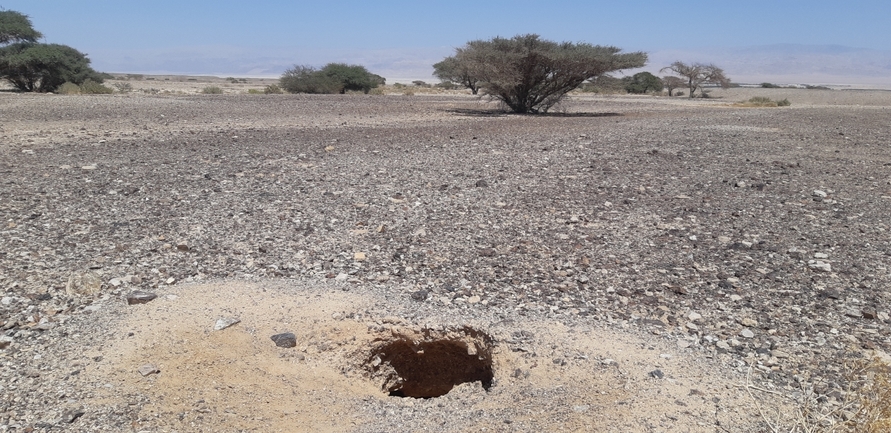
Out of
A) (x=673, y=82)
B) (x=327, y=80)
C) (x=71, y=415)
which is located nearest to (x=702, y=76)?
(x=673, y=82)

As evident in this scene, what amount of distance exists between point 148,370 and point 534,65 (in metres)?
18.2

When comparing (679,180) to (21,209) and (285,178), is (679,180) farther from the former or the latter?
(21,209)

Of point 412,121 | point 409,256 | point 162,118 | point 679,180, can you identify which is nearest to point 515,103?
point 412,121

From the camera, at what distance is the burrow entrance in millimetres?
4215

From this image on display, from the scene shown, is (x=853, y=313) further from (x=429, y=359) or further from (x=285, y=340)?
(x=285, y=340)

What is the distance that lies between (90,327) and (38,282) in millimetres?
972

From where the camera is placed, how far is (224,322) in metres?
4.16

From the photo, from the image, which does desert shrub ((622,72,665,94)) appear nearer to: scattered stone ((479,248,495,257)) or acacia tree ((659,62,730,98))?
acacia tree ((659,62,730,98))

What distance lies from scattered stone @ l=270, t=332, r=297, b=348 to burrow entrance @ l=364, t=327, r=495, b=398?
19.2 inches

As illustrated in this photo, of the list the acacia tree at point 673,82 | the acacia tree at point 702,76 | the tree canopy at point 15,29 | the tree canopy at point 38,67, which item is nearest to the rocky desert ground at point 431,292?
the tree canopy at point 38,67

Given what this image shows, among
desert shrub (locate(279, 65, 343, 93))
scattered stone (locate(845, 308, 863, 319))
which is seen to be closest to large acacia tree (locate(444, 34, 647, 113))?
desert shrub (locate(279, 65, 343, 93))

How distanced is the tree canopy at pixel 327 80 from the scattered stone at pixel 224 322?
31168 millimetres

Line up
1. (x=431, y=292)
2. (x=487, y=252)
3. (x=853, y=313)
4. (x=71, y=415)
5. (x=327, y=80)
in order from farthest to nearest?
(x=327, y=80) → (x=487, y=252) → (x=431, y=292) → (x=853, y=313) → (x=71, y=415)

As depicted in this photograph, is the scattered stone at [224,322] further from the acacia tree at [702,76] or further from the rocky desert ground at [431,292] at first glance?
the acacia tree at [702,76]
